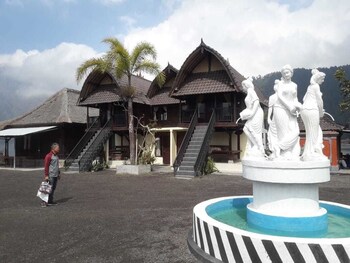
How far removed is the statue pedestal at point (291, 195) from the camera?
188 inches

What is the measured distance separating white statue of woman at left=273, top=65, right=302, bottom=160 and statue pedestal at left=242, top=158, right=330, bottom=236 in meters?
0.55

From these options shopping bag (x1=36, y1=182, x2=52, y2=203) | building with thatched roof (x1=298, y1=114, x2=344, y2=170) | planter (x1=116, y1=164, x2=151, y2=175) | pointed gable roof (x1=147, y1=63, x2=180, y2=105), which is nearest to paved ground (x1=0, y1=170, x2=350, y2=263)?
shopping bag (x1=36, y1=182, x2=52, y2=203)

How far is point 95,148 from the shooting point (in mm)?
19328

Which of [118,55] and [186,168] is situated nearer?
[186,168]

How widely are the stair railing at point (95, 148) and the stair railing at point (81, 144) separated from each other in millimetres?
576

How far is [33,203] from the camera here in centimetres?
888

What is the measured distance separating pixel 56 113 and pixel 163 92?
8525 mm

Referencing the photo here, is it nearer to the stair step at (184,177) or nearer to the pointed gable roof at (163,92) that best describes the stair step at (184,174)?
the stair step at (184,177)

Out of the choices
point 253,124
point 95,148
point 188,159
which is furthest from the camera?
point 95,148

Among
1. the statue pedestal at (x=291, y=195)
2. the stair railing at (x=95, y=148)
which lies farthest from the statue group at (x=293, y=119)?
the stair railing at (x=95, y=148)

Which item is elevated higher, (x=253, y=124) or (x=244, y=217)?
(x=253, y=124)

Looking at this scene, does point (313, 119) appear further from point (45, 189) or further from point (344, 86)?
point (344, 86)

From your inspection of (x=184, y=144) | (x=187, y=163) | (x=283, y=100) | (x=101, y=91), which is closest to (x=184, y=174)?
(x=187, y=163)

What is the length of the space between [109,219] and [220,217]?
8.71 feet
